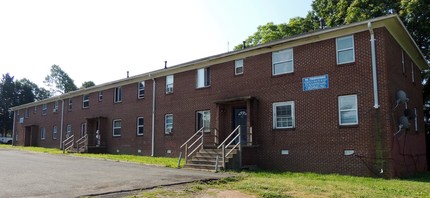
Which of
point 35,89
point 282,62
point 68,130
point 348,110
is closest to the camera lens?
point 348,110

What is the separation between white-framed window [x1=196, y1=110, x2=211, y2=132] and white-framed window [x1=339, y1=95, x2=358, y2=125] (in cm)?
767

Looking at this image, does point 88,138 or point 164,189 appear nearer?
point 164,189

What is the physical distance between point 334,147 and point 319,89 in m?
2.52

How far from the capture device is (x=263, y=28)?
36.9 metres

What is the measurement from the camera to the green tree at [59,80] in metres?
85.9

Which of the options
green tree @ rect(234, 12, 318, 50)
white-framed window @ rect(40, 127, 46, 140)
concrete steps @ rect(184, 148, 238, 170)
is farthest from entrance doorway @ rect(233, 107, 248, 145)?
white-framed window @ rect(40, 127, 46, 140)

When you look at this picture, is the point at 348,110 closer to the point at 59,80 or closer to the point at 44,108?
the point at 44,108

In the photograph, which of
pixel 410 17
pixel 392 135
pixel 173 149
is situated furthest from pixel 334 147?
pixel 410 17

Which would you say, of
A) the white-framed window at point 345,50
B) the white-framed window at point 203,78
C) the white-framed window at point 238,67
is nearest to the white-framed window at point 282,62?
the white-framed window at point 238,67

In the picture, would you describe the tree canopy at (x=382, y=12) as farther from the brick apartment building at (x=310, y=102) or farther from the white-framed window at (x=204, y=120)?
the white-framed window at (x=204, y=120)

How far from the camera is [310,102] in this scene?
53.7ft

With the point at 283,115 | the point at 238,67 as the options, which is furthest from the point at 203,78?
the point at 283,115

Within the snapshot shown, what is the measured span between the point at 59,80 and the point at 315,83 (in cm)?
8116

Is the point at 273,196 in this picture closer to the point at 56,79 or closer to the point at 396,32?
the point at 396,32
